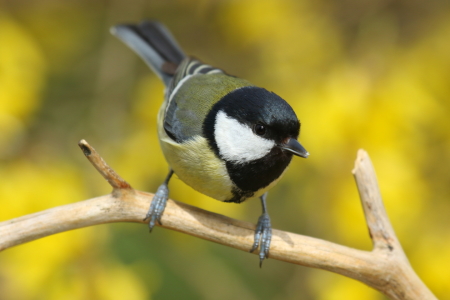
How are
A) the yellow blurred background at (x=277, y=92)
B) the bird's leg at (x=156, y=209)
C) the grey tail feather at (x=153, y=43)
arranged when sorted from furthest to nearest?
the grey tail feather at (x=153, y=43) < the yellow blurred background at (x=277, y=92) < the bird's leg at (x=156, y=209)

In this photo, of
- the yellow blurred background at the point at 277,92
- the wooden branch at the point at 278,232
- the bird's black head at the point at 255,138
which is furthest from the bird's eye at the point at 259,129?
the yellow blurred background at the point at 277,92

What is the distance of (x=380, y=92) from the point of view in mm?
1979

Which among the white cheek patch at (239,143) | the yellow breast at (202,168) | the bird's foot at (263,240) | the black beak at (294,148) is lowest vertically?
the bird's foot at (263,240)

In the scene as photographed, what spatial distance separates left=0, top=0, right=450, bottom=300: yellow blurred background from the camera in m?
1.81

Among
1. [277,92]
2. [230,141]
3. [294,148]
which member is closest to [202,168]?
[230,141]

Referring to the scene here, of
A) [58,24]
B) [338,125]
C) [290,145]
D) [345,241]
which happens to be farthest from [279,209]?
[58,24]

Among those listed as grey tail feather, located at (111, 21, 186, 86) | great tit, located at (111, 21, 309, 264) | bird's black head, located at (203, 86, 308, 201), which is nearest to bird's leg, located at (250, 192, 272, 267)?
great tit, located at (111, 21, 309, 264)

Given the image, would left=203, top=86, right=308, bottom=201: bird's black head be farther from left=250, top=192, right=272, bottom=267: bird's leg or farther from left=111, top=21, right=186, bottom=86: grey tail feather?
left=111, top=21, right=186, bottom=86: grey tail feather

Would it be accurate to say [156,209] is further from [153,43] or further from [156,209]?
[153,43]

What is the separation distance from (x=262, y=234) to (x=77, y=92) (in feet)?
5.06

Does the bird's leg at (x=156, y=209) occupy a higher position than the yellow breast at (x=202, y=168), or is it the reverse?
the yellow breast at (x=202, y=168)

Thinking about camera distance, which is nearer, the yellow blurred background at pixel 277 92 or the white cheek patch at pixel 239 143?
the white cheek patch at pixel 239 143

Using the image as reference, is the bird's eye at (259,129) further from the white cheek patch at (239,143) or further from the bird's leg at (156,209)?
the bird's leg at (156,209)

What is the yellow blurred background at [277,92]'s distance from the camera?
1.81 meters
